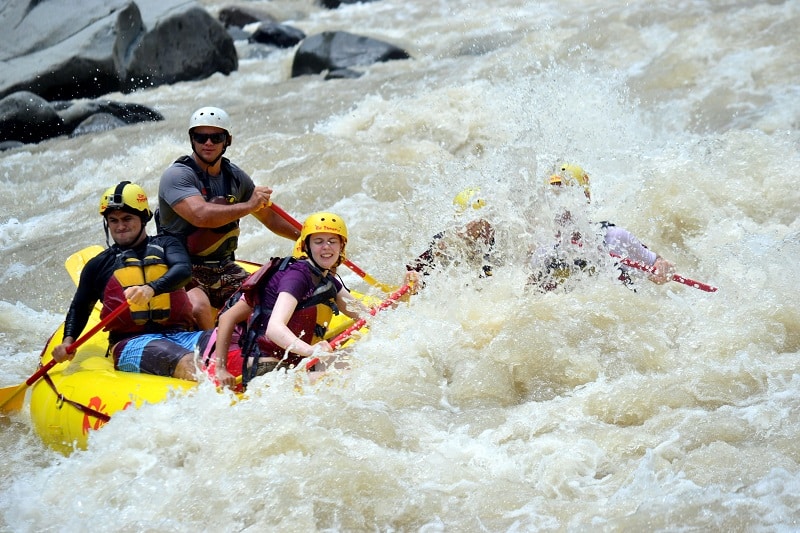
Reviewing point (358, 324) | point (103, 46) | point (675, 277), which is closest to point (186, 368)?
point (358, 324)

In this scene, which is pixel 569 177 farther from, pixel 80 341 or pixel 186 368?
pixel 80 341

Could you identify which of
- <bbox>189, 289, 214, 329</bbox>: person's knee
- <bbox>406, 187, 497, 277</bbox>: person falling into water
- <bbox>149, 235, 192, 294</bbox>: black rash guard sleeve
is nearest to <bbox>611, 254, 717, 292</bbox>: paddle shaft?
<bbox>406, 187, 497, 277</bbox>: person falling into water

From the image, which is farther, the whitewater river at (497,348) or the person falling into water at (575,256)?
the person falling into water at (575,256)

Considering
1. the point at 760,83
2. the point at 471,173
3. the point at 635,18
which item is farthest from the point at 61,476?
the point at 635,18

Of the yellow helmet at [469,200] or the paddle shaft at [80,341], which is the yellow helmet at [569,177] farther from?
the paddle shaft at [80,341]

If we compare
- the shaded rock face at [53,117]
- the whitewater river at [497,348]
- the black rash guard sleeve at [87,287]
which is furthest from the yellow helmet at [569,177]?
the shaded rock face at [53,117]

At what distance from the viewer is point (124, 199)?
16.1 ft

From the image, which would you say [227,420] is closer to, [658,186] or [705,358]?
[705,358]

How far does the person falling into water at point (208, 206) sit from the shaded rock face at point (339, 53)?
31.8 feet

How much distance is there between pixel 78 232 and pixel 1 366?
9.78 feet

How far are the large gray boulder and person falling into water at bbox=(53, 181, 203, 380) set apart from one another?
9855 mm

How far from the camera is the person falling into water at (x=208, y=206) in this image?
5262 mm

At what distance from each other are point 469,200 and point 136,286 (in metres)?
2.22

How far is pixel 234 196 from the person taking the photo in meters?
5.51
